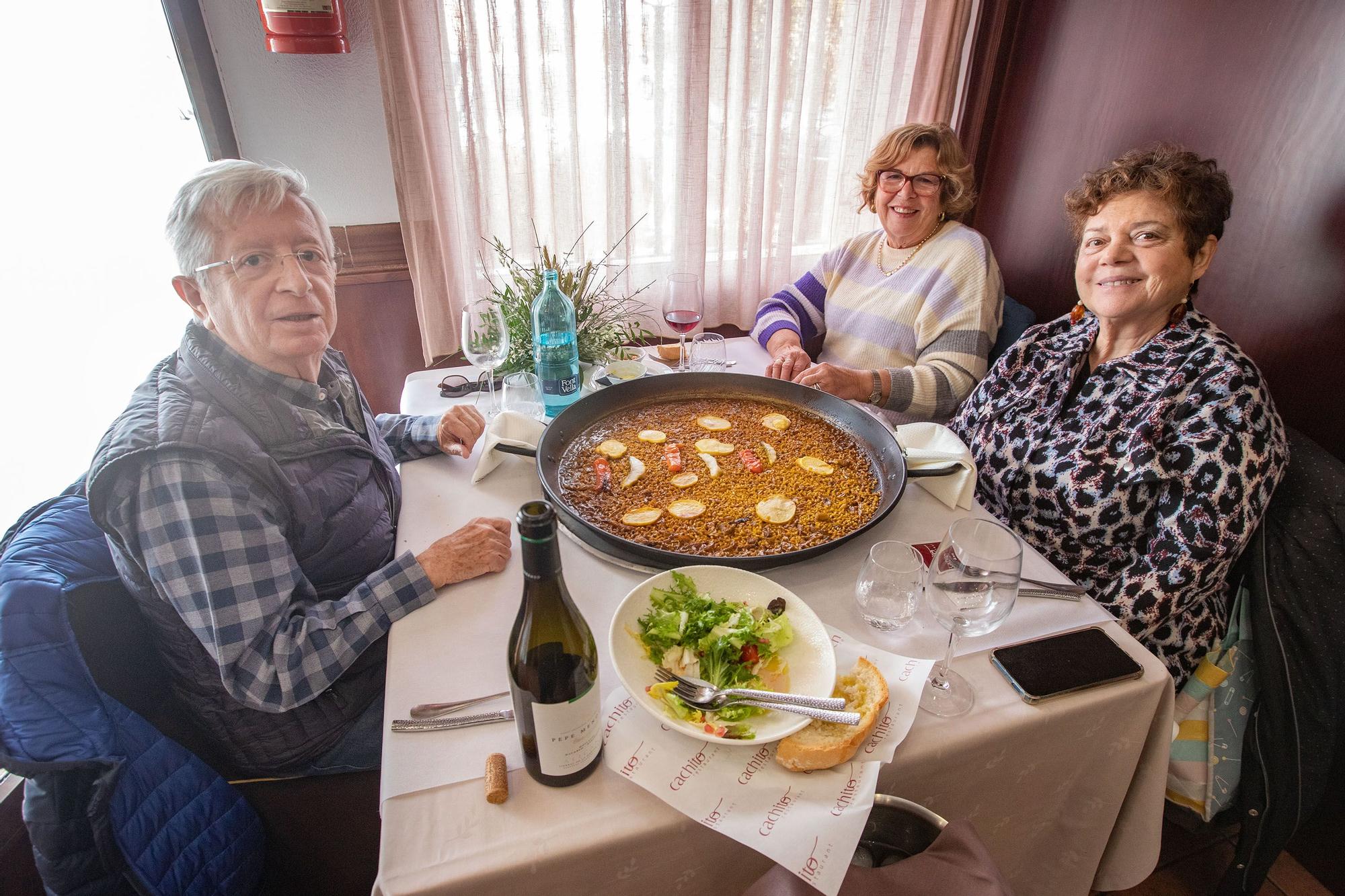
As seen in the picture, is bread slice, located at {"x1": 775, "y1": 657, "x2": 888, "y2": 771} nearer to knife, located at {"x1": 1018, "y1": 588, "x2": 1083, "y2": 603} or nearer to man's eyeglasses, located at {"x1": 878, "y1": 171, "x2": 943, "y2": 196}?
knife, located at {"x1": 1018, "y1": 588, "x2": 1083, "y2": 603}

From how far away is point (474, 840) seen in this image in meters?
0.77

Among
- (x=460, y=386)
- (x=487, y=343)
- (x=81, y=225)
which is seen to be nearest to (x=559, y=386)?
(x=487, y=343)

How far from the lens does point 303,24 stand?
7.37ft

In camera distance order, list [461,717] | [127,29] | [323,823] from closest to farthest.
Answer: [461,717] < [323,823] < [127,29]

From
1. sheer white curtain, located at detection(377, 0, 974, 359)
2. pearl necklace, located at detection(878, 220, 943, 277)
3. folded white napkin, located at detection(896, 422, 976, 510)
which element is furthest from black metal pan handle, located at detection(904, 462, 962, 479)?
sheer white curtain, located at detection(377, 0, 974, 359)

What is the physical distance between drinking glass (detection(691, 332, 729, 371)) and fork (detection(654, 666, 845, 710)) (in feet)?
4.09

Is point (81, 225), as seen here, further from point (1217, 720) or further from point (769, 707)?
point (1217, 720)

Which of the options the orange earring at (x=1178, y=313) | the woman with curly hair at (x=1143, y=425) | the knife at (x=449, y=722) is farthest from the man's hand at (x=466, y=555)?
the orange earring at (x=1178, y=313)

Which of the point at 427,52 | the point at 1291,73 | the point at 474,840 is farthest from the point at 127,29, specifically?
the point at 1291,73

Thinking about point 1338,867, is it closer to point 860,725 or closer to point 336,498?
point 860,725

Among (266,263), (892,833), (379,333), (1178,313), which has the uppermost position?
(266,263)

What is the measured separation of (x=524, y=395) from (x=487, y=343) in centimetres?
18

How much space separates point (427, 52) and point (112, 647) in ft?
7.43

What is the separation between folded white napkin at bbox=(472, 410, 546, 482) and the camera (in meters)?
1.47
